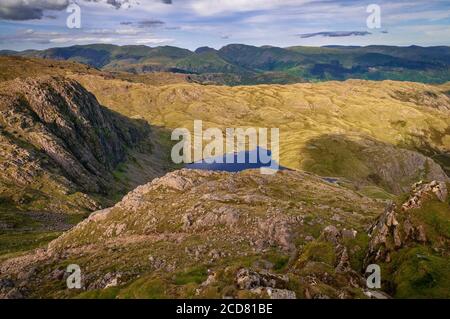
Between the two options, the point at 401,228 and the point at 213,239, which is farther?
the point at 213,239

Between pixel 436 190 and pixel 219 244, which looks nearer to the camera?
pixel 436 190

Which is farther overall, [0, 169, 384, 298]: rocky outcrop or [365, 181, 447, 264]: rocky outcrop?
[365, 181, 447, 264]: rocky outcrop

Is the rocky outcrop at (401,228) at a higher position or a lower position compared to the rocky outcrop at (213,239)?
higher

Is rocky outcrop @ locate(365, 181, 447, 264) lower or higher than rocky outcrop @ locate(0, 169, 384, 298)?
higher

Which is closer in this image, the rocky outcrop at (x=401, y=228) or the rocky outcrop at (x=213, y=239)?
the rocky outcrop at (x=213, y=239)

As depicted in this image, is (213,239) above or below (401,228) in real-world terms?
below
